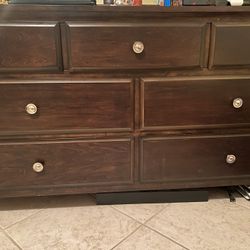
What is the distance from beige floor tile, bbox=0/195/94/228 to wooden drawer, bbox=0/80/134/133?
1.23 ft

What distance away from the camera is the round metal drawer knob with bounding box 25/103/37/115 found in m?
0.88

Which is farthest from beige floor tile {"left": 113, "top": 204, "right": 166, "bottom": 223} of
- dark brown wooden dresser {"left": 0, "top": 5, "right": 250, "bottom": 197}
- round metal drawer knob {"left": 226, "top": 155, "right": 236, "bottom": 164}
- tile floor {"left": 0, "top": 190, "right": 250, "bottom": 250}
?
round metal drawer knob {"left": 226, "top": 155, "right": 236, "bottom": 164}

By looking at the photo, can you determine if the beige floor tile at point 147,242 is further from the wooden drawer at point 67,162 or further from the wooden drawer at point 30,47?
the wooden drawer at point 30,47

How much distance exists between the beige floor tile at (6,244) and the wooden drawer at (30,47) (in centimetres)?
60

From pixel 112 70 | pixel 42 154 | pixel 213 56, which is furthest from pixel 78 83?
pixel 213 56

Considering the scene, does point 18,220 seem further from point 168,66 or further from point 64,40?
point 168,66

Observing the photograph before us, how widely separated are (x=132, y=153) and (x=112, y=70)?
329mm

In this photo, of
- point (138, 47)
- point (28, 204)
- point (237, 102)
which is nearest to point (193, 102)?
point (237, 102)

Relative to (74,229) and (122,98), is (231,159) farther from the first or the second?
(74,229)

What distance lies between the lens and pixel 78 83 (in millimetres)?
885

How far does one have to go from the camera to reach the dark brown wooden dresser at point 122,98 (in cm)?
84

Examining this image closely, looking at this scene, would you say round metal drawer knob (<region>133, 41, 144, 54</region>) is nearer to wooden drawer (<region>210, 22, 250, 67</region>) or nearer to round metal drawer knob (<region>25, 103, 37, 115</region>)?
wooden drawer (<region>210, 22, 250, 67</region>)

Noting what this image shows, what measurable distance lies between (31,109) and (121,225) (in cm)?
55

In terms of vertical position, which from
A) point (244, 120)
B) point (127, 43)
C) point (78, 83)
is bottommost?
point (244, 120)
